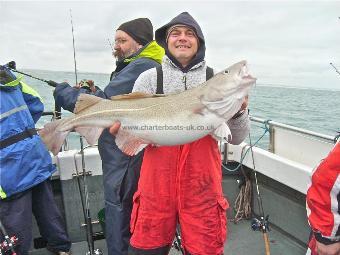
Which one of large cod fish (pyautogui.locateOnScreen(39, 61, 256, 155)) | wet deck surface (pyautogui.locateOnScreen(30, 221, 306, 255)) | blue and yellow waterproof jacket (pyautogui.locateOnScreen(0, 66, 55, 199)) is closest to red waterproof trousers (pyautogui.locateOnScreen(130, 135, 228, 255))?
large cod fish (pyautogui.locateOnScreen(39, 61, 256, 155))

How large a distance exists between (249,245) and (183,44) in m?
3.06

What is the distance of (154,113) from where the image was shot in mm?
2852

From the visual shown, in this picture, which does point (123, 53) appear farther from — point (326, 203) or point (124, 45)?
point (326, 203)

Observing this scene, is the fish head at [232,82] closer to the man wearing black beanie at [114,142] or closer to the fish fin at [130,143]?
the fish fin at [130,143]

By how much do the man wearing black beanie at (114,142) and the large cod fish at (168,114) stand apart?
50 cm

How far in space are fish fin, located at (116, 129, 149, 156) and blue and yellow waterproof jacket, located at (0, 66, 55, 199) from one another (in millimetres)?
1472

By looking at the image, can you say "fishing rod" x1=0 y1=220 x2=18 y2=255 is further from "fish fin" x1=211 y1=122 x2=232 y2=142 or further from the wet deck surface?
"fish fin" x1=211 y1=122 x2=232 y2=142

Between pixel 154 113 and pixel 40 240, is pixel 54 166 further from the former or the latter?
pixel 154 113

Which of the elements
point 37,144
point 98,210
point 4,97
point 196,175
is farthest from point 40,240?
point 196,175

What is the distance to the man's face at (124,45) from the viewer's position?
399 cm

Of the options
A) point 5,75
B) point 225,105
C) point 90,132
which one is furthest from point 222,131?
point 5,75

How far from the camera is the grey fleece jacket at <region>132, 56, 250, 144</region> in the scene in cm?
306

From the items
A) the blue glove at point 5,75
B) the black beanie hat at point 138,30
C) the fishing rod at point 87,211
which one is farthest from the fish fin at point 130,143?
the blue glove at point 5,75

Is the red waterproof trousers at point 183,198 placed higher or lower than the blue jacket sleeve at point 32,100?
lower
